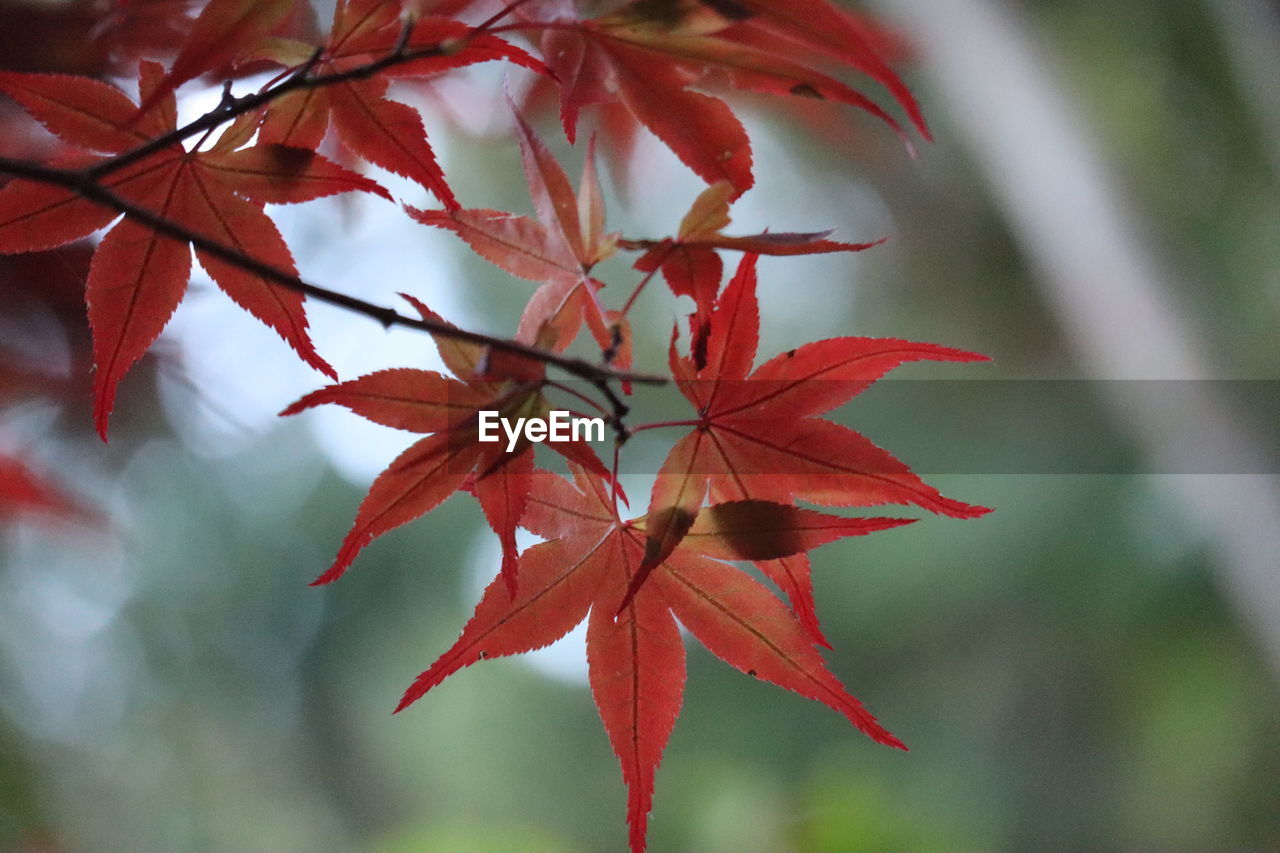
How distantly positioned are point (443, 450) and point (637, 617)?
11 cm

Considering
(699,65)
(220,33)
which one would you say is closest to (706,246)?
(699,65)

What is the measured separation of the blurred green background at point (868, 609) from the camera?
1798 millimetres

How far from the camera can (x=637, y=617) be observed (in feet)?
1.15

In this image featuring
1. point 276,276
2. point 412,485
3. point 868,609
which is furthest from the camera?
point 868,609

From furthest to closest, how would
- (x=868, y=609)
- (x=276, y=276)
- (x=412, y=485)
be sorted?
(x=868, y=609)
(x=412, y=485)
(x=276, y=276)

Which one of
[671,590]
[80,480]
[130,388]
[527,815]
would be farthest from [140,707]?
[671,590]

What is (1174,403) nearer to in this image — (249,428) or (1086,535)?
(1086,535)

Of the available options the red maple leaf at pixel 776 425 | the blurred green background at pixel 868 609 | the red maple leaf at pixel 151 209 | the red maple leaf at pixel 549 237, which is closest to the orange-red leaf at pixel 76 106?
the red maple leaf at pixel 151 209

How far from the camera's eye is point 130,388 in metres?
0.96

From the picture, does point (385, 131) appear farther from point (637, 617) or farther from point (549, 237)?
point (637, 617)

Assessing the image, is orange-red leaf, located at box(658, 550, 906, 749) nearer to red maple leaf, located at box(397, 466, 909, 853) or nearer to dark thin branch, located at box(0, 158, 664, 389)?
red maple leaf, located at box(397, 466, 909, 853)

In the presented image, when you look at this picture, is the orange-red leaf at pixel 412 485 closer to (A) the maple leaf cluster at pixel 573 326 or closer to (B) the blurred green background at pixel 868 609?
(A) the maple leaf cluster at pixel 573 326

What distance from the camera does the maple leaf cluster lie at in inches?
11.8

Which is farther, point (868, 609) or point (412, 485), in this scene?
point (868, 609)
